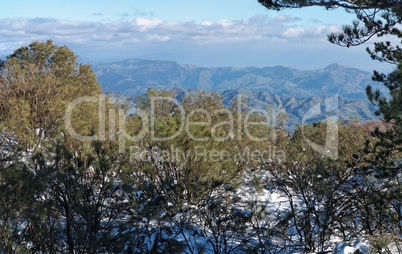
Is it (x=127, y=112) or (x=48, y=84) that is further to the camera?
(x=127, y=112)

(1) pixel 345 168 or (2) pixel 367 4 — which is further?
(1) pixel 345 168

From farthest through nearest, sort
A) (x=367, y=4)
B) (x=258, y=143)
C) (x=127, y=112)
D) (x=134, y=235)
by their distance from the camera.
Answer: (x=127, y=112), (x=258, y=143), (x=134, y=235), (x=367, y=4)

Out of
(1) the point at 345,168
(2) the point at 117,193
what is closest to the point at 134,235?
(2) the point at 117,193

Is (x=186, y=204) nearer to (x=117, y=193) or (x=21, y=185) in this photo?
(x=117, y=193)

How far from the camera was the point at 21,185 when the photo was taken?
26.4ft

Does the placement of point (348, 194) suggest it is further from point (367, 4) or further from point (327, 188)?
point (367, 4)

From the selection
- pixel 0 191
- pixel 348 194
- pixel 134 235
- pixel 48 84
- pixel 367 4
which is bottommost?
pixel 134 235

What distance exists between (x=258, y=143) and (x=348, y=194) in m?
4.12

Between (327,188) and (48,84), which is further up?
(48,84)

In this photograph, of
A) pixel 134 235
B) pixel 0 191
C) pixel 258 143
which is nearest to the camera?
pixel 0 191

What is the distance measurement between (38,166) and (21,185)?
1305mm

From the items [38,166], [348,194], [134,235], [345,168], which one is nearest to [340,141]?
[345,168]

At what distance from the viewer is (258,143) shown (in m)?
14.4

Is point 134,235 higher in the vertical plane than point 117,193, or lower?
lower
